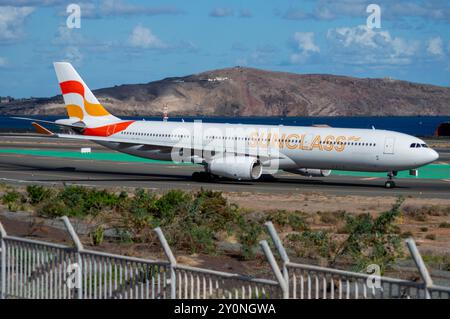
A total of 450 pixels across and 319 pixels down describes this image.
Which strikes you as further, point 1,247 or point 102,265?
point 1,247

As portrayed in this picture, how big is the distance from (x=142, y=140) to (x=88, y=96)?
15.4 ft

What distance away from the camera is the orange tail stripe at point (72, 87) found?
161ft

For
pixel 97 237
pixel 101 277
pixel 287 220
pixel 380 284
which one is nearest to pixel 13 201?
pixel 287 220

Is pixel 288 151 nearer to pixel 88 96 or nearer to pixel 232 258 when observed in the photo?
pixel 88 96

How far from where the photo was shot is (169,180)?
4522cm

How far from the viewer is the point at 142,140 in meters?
46.3

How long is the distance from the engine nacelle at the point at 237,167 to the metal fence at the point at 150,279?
28.3 meters

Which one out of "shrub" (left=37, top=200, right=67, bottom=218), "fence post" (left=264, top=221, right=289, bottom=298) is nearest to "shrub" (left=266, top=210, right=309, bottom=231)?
"shrub" (left=37, top=200, right=67, bottom=218)

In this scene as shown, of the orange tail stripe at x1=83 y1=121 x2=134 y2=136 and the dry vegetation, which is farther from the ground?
the orange tail stripe at x1=83 y1=121 x2=134 y2=136

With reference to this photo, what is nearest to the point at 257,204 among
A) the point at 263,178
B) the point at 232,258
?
the point at 263,178

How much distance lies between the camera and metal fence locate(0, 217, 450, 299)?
379 inches

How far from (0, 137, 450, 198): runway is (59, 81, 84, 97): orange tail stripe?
4.41 metres

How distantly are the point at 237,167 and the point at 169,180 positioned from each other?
4.87m

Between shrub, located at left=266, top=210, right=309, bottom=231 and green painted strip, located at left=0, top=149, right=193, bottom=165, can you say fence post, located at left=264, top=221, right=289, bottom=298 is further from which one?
green painted strip, located at left=0, top=149, right=193, bottom=165
